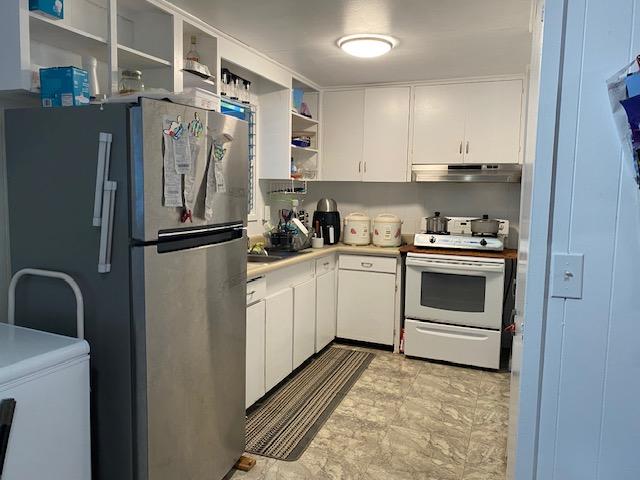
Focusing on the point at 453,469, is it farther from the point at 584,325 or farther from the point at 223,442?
the point at 584,325

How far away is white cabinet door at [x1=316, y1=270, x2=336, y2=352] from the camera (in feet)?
12.3

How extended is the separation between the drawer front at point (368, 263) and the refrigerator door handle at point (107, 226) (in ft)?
8.55

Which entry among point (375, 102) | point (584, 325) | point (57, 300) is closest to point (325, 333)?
point (375, 102)

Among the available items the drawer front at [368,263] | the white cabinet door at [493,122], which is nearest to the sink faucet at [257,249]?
the drawer front at [368,263]

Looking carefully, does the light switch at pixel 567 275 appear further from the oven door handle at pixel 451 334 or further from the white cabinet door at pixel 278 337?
the oven door handle at pixel 451 334

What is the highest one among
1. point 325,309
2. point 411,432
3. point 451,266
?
point 451,266

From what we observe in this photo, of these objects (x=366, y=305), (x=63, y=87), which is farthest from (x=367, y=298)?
(x=63, y=87)

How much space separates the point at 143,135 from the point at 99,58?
97 centimetres

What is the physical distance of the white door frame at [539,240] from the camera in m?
1.29

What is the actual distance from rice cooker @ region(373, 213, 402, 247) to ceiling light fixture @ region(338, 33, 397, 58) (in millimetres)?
1508

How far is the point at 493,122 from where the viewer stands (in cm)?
380

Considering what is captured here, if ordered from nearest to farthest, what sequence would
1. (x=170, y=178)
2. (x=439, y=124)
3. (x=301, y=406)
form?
(x=170, y=178) → (x=301, y=406) → (x=439, y=124)

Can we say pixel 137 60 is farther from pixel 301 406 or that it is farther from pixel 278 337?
pixel 301 406

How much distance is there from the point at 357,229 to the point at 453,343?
1.27 meters
